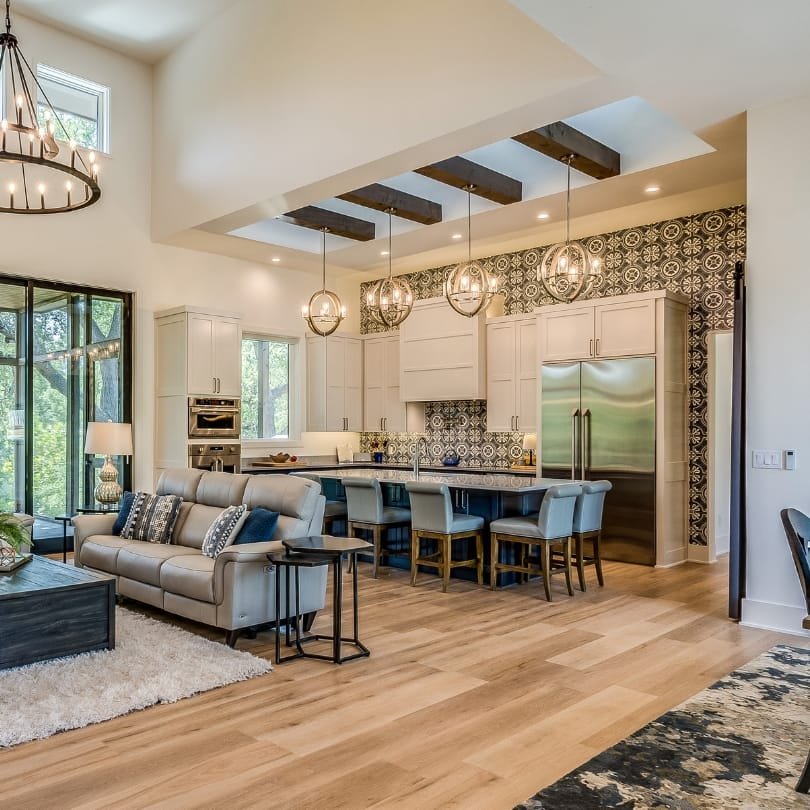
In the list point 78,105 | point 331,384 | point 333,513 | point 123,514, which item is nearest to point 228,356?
point 331,384

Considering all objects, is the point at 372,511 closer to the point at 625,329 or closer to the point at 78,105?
the point at 625,329

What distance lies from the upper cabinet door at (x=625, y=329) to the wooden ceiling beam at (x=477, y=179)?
4.91ft

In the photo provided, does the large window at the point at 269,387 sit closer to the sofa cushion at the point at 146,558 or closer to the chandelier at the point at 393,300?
the chandelier at the point at 393,300

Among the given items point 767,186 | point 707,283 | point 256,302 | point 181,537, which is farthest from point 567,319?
point 181,537

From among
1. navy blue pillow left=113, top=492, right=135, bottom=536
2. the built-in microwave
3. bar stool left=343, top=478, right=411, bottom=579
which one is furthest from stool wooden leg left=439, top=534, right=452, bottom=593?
the built-in microwave

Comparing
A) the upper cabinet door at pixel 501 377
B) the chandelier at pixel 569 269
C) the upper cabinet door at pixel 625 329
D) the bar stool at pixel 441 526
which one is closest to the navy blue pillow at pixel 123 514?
the bar stool at pixel 441 526

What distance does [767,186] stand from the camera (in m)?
4.70

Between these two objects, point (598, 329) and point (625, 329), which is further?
point (598, 329)

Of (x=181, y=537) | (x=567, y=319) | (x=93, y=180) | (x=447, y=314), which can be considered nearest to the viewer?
(x=93, y=180)

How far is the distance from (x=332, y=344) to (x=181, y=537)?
4.59m

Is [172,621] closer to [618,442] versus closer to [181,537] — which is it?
[181,537]

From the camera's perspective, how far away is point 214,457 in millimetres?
7820

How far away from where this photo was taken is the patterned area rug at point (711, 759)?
2559mm

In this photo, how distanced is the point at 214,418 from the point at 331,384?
2007 mm
